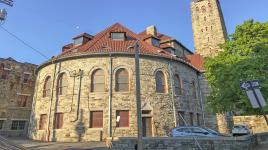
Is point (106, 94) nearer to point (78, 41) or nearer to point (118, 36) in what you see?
point (118, 36)

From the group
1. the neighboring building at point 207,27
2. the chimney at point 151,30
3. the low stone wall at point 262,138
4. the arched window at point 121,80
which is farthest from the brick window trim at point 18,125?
the neighboring building at point 207,27

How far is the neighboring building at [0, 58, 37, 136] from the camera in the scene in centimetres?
2806

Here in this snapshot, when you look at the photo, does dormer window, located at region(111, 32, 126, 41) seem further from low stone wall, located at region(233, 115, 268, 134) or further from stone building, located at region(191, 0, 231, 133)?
stone building, located at region(191, 0, 231, 133)

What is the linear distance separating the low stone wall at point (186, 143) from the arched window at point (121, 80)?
7.95 metres

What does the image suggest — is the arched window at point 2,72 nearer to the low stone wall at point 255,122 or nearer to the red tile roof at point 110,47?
the red tile roof at point 110,47

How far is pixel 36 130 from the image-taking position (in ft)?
72.1

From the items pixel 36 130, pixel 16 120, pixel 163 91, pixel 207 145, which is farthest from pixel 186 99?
pixel 16 120

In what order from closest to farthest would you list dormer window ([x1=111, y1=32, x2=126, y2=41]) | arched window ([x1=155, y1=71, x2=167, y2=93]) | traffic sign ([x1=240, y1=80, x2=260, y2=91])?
1. traffic sign ([x1=240, y1=80, x2=260, y2=91])
2. arched window ([x1=155, y1=71, x2=167, y2=93])
3. dormer window ([x1=111, y1=32, x2=126, y2=41])

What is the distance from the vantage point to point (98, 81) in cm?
2111

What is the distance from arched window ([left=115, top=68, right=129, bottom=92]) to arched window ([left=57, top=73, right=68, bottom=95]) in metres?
5.12

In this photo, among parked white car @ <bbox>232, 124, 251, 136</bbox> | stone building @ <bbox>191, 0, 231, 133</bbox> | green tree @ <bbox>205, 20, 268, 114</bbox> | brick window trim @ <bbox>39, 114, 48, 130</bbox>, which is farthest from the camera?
stone building @ <bbox>191, 0, 231, 133</bbox>

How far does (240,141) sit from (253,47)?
23.1 feet

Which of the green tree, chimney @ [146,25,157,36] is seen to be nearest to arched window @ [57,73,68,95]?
the green tree

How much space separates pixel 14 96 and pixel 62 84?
11577mm
